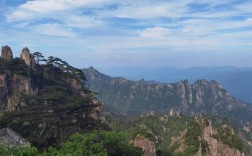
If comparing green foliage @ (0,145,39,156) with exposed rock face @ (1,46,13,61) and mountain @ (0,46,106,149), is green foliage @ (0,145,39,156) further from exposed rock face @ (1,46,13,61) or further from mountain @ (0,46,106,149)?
exposed rock face @ (1,46,13,61)

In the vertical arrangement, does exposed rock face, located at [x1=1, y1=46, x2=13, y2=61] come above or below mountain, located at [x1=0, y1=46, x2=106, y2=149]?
above

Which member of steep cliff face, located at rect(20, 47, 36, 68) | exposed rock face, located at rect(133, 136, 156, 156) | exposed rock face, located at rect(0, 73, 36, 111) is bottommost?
exposed rock face, located at rect(133, 136, 156, 156)

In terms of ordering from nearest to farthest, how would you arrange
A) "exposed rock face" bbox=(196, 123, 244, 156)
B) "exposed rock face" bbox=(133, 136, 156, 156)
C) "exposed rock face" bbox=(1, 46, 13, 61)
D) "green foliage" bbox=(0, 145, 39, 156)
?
"green foliage" bbox=(0, 145, 39, 156)
"exposed rock face" bbox=(133, 136, 156, 156)
"exposed rock face" bbox=(1, 46, 13, 61)
"exposed rock face" bbox=(196, 123, 244, 156)

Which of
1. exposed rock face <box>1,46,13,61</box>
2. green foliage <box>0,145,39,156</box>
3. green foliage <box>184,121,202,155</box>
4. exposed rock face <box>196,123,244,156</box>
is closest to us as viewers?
green foliage <box>0,145,39,156</box>

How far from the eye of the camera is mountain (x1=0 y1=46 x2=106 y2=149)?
82312 mm

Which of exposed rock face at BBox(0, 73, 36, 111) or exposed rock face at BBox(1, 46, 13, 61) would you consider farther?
exposed rock face at BBox(1, 46, 13, 61)

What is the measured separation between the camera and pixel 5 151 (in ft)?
123

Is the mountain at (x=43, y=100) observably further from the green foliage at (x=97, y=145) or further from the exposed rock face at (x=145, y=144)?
the green foliage at (x=97, y=145)

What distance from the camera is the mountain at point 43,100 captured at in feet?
270

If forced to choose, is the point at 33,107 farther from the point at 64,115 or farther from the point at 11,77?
the point at 11,77

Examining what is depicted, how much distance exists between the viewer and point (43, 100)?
10250cm

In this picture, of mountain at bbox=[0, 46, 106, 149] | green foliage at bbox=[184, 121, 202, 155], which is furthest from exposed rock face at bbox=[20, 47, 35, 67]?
green foliage at bbox=[184, 121, 202, 155]

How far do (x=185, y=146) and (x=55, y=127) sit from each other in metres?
55.8

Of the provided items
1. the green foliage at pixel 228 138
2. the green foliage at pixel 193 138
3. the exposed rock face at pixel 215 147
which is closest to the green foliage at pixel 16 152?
the green foliage at pixel 193 138
